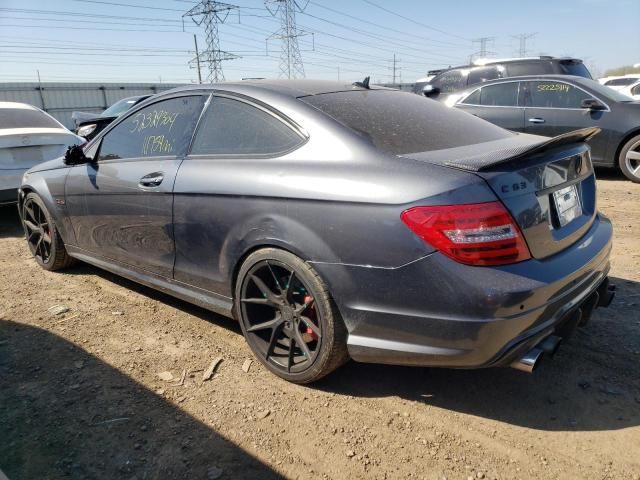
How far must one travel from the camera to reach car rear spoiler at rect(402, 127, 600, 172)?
2.18m

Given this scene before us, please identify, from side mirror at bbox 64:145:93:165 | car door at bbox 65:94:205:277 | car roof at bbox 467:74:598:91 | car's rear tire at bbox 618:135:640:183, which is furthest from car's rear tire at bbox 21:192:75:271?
car's rear tire at bbox 618:135:640:183

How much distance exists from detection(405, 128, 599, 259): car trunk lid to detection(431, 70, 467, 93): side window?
26.2 feet

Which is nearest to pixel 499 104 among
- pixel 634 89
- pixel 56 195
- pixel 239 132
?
pixel 239 132

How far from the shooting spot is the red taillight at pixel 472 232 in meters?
2.05

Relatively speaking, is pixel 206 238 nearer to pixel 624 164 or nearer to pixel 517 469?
pixel 517 469

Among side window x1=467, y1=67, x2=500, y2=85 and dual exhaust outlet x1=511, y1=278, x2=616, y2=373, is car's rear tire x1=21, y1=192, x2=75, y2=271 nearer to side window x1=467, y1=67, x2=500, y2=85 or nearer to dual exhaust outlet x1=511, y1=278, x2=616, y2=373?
dual exhaust outlet x1=511, y1=278, x2=616, y2=373

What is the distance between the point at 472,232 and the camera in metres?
2.04

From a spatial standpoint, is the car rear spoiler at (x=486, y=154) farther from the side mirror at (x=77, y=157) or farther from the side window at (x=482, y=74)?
the side window at (x=482, y=74)

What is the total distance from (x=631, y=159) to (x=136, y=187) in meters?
7.03

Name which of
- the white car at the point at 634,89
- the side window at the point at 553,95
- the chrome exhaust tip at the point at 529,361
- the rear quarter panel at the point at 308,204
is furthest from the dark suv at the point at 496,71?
the chrome exhaust tip at the point at 529,361

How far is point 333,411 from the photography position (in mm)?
2537

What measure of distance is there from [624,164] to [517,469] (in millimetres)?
6727

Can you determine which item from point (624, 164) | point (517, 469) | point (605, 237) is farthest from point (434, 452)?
point (624, 164)

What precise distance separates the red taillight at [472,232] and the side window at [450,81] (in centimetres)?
873
